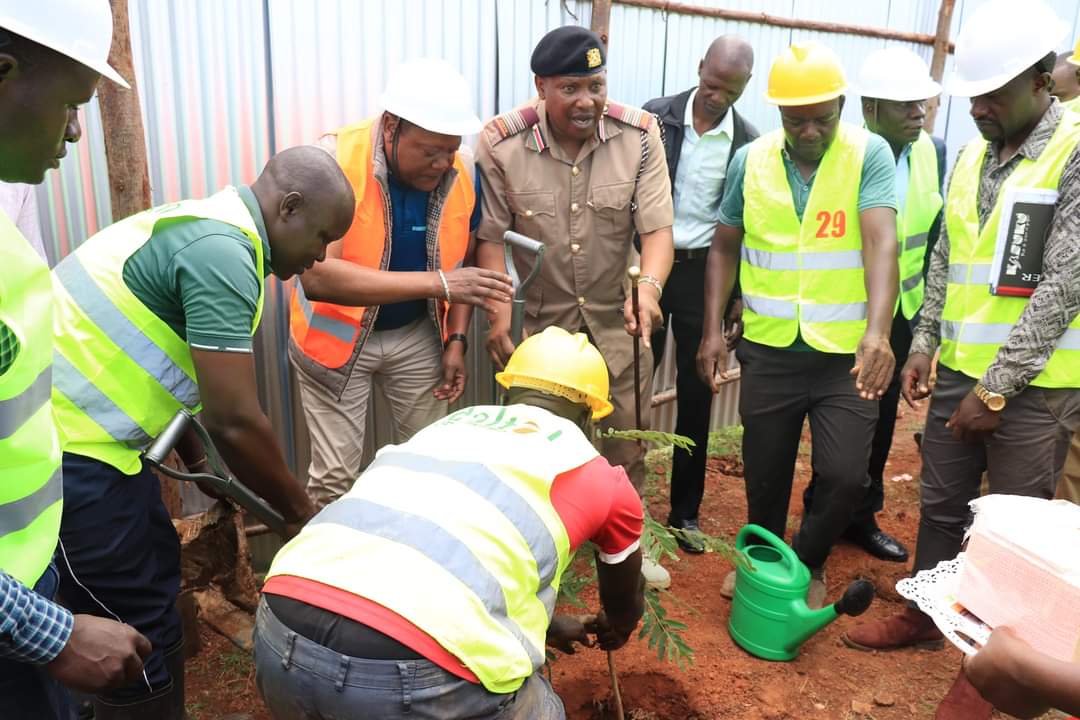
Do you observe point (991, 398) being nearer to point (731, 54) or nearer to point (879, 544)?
point (879, 544)

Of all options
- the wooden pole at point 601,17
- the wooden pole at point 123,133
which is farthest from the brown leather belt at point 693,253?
the wooden pole at point 123,133

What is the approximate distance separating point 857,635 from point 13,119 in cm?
356

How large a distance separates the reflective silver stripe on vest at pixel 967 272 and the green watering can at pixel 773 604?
Answer: 4.03 feet

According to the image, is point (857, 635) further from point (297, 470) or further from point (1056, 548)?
point (297, 470)

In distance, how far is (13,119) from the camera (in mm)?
1348

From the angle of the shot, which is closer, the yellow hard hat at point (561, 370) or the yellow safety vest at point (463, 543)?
the yellow safety vest at point (463, 543)

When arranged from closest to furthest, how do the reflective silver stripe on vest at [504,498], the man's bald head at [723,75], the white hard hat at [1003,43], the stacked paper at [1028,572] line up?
the stacked paper at [1028,572] < the reflective silver stripe on vest at [504,498] < the white hard hat at [1003,43] < the man's bald head at [723,75]

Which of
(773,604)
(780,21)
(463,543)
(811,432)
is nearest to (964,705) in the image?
(773,604)

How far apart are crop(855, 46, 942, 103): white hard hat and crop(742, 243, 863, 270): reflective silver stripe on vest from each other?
1.09 m

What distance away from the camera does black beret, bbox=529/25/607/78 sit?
3.43 meters

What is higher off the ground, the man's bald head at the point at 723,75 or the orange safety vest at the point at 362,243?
the man's bald head at the point at 723,75

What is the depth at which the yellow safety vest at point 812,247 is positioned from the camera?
3365 millimetres

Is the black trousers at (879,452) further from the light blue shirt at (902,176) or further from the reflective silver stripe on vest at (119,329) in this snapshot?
the reflective silver stripe on vest at (119,329)

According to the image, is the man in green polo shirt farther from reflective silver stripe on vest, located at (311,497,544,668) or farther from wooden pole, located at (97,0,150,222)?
wooden pole, located at (97,0,150,222)
